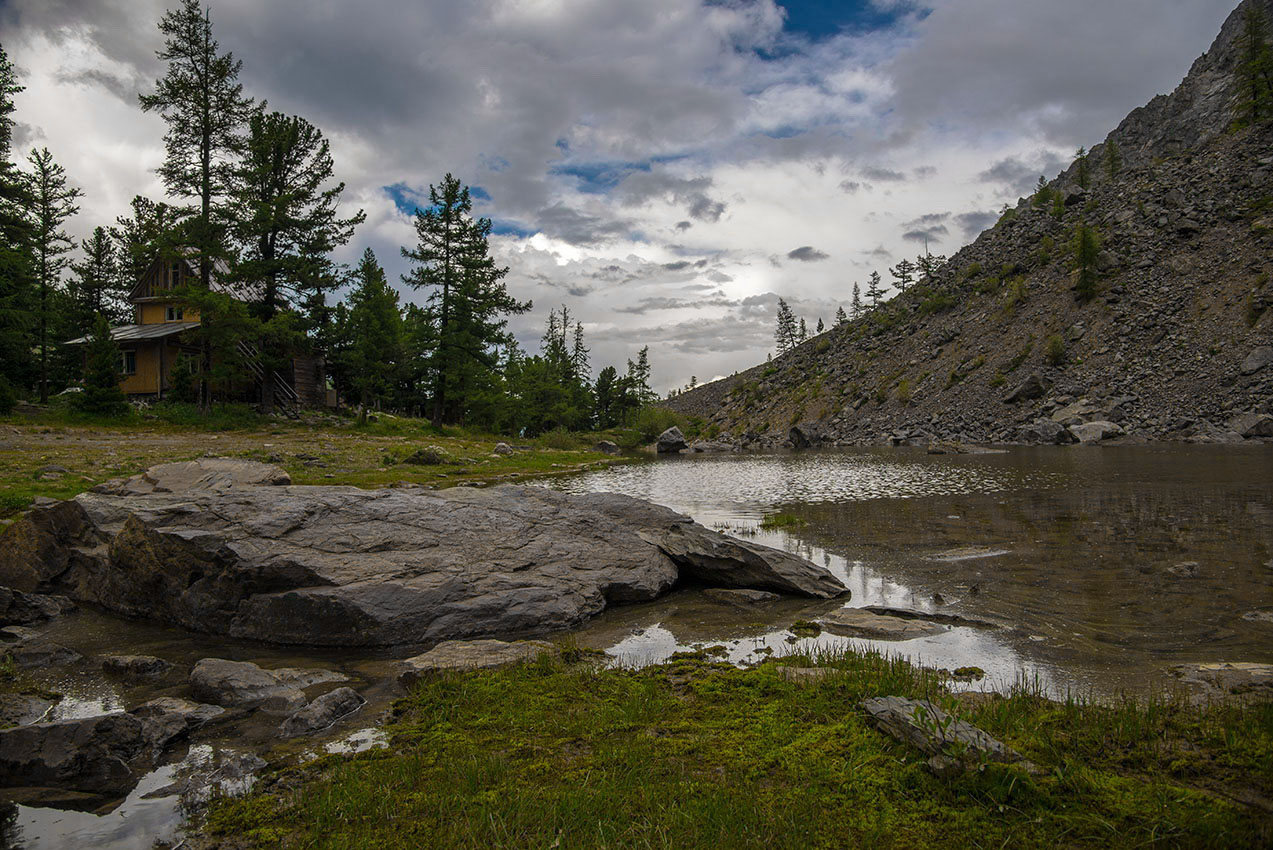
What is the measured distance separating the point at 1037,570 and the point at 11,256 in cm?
4745

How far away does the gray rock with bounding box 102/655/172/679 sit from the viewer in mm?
7871

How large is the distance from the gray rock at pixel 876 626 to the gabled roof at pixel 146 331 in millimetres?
48718

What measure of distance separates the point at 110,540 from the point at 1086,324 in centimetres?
8326

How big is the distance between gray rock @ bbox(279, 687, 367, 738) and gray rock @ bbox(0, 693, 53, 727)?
2715 mm

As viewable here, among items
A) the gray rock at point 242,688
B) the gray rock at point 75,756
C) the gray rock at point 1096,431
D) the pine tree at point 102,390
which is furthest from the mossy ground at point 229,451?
the gray rock at point 1096,431

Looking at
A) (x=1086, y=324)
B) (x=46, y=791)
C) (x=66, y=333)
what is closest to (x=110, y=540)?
(x=46, y=791)

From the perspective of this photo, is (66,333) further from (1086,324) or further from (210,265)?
(1086,324)

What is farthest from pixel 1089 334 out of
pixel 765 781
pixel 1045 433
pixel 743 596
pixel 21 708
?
pixel 21 708

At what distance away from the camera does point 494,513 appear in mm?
13133

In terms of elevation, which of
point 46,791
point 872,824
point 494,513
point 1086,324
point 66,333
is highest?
point 1086,324

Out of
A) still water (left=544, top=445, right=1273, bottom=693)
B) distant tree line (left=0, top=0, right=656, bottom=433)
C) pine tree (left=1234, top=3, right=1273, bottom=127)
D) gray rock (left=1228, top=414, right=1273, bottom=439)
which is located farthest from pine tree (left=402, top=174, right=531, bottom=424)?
pine tree (left=1234, top=3, right=1273, bottom=127)

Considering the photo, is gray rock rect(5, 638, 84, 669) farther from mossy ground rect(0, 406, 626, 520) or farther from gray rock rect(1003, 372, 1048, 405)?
gray rock rect(1003, 372, 1048, 405)

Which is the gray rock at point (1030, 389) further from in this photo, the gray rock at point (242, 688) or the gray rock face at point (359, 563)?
the gray rock at point (242, 688)

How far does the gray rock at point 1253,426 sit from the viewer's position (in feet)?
138
